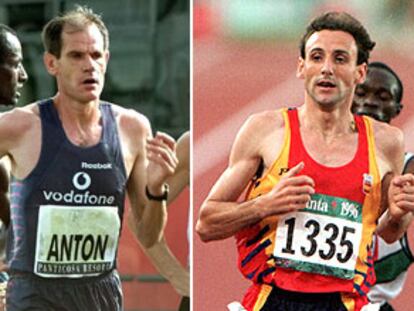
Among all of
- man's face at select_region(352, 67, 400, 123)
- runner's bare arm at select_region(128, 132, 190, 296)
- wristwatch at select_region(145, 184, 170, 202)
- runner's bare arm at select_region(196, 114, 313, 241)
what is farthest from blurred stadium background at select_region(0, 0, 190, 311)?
man's face at select_region(352, 67, 400, 123)

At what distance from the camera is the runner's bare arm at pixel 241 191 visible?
4.49 meters

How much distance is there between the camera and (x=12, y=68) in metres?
5.23

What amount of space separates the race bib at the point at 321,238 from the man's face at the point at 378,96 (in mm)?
583

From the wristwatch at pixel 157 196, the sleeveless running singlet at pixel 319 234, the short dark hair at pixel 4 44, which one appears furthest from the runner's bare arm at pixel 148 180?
the short dark hair at pixel 4 44


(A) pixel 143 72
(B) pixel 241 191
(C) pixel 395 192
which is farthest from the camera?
(A) pixel 143 72

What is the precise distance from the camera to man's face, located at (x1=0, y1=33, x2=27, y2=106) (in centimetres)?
522

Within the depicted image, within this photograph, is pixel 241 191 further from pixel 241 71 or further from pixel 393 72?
pixel 393 72

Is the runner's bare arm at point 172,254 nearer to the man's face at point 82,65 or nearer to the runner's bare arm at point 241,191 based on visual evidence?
the runner's bare arm at point 241,191

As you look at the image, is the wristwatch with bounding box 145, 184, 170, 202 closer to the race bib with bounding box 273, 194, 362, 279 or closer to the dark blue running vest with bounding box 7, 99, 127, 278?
the dark blue running vest with bounding box 7, 99, 127, 278

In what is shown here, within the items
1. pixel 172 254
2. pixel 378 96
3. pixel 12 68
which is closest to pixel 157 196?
pixel 172 254

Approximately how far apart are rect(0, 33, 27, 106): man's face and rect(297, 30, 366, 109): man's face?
4.37ft

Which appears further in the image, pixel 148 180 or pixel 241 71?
pixel 241 71

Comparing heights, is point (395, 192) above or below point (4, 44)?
below

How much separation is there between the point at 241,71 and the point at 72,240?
1.02m
